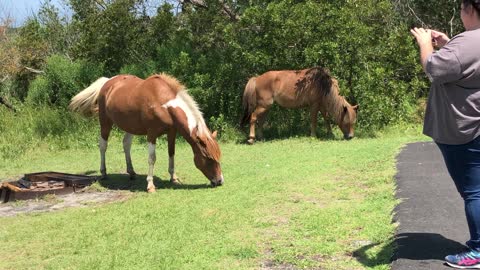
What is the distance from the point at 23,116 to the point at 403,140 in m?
11.5

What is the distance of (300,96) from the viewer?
522 inches

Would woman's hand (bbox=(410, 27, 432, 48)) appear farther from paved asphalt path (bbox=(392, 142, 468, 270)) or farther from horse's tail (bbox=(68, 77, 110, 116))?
horse's tail (bbox=(68, 77, 110, 116))

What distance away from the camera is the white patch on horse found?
7973mm

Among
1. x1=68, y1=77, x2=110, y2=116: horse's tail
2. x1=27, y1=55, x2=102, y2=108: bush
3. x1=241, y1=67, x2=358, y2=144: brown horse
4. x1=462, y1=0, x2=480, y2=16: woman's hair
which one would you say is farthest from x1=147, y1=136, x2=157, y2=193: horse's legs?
x1=27, y1=55, x2=102, y2=108: bush

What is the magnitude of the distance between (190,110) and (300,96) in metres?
5.71

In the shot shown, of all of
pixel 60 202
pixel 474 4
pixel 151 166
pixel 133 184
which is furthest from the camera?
pixel 133 184

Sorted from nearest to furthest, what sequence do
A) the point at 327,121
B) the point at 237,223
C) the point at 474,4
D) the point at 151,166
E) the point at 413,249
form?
the point at 474,4
the point at 413,249
the point at 237,223
the point at 151,166
the point at 327,121

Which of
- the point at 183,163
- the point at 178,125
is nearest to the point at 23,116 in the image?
the point at 183,163

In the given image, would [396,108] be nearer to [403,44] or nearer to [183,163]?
[403,44]

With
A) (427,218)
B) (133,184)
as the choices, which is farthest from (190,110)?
(427,218)

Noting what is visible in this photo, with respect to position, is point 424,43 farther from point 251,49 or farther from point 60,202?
point 251,49

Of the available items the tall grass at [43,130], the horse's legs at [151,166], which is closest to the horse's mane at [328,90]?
the horse's legs at [151,166]

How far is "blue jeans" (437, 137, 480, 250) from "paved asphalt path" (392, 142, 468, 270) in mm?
410

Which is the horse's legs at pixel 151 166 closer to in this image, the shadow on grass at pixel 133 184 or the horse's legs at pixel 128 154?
the shadow on grass at pixel 133 184
